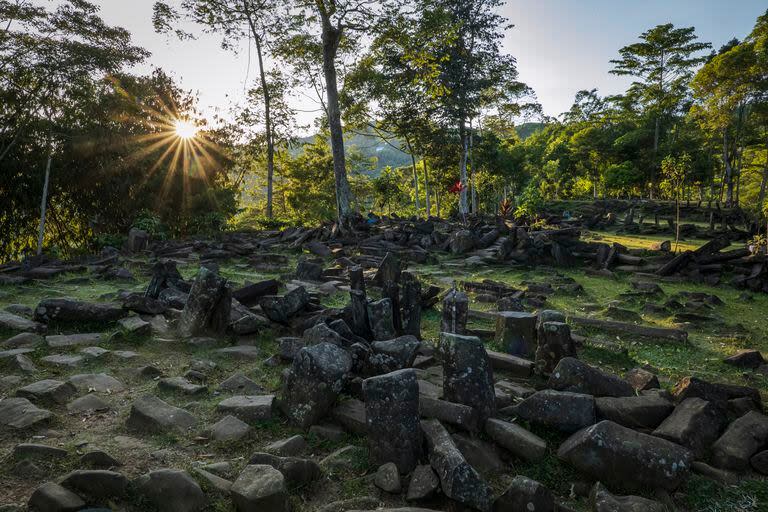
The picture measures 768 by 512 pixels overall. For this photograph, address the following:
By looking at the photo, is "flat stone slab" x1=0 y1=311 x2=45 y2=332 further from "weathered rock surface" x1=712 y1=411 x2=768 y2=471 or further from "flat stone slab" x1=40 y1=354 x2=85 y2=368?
"weathered rock surface" x1=712 y1=411 x2=768 y2=471

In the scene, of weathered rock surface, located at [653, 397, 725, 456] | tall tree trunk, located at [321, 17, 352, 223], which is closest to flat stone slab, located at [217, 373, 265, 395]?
weathered rock surface, located at [653, 397, 725, 456]

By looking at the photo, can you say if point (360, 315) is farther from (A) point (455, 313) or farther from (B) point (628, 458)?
(B) point (628, 458)

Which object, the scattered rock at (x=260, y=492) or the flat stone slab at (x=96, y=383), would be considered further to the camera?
the flat stone slab at (x=96, y=383)

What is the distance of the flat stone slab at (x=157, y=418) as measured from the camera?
2.89m

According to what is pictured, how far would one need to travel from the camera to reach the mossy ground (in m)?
2.34

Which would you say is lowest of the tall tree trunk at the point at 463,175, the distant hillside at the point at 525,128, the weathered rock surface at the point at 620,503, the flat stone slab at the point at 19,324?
the weathered rock surface at the point at 620,503

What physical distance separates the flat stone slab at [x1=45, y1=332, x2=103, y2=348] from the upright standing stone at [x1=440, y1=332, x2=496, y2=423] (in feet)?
12.3

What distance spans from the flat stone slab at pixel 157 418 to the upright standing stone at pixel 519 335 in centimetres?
297

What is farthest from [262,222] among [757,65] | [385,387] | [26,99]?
[757,65]

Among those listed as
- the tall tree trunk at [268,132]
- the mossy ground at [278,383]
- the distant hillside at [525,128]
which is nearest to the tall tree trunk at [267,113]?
the tall tree trunk at [268,132]

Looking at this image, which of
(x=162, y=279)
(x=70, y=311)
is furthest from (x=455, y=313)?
(x=162, y=279)

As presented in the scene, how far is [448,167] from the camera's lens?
1297 inches

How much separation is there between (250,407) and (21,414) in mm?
1452

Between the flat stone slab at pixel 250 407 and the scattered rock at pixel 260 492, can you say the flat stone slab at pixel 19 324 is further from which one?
the scattered rock at pixel 260 492
